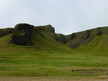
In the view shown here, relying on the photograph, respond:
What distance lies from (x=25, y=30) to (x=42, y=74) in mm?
133179

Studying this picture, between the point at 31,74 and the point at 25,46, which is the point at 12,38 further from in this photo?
the point at 31,74

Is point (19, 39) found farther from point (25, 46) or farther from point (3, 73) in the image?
→ point (3, 73)

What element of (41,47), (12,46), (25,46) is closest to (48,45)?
(41,47)

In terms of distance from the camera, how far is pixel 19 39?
7239 inches

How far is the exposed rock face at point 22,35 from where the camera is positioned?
183075 mm

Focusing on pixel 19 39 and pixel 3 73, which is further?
pixel 19 39

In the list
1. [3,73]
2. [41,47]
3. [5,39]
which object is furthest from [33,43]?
[3,73]

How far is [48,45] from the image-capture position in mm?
195250

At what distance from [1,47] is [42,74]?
105 m

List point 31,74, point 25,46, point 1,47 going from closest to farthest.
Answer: point 31,74 → point 1,47 → point 25,46

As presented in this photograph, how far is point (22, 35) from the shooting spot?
188 m

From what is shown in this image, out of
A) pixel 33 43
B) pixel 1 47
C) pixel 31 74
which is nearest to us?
pixel 31 74

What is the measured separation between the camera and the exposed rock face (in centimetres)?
18307

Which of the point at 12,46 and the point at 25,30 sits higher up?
the point at 25,30
